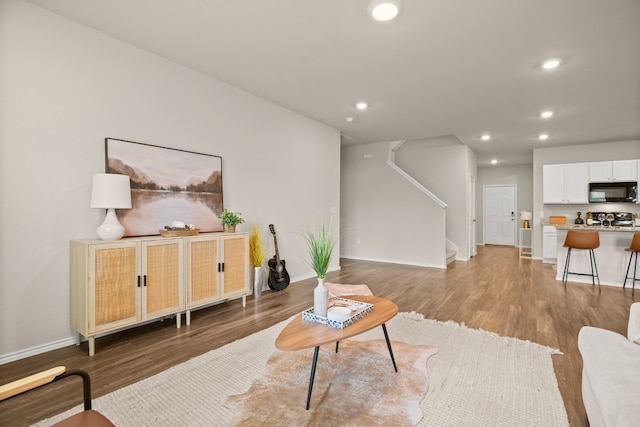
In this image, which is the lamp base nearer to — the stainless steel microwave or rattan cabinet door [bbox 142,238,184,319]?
rattan cabinet door [bbox 142,238,184,319]

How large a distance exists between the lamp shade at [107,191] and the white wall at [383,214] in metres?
5.40

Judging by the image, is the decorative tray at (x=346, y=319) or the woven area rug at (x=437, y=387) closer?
the woven area rug at (x=437, y=387)

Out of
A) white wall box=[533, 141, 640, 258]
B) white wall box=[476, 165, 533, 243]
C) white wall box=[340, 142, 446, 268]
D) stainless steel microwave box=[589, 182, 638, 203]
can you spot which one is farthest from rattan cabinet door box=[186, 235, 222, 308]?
white wall box=[476, 165, 533, 243]

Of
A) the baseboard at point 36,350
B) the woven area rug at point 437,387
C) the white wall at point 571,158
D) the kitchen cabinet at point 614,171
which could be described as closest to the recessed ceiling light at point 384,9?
the woven area rug at point 437,387

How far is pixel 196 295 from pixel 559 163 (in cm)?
807

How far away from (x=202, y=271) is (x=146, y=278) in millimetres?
581

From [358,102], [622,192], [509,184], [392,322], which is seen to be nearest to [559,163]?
[622,192]

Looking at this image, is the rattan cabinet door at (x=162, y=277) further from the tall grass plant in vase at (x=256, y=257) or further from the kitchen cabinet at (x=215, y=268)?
the tall grass plant in vase at (x=256, y=257)

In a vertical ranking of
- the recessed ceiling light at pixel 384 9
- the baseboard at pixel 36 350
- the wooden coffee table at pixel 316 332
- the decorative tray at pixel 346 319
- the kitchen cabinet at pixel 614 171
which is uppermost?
the recessed ceiling light at pixel 384 9

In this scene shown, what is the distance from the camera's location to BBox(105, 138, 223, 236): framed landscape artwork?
9.82 feet

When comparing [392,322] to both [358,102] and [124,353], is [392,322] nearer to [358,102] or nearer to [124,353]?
[124,353]

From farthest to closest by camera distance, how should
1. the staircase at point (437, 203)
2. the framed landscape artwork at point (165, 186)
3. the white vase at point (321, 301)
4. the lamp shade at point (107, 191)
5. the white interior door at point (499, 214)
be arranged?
the white interior door at point (499, 214), the staircase at point (437, 203), the framed landscape artwork at point (165, 186), the lamp shade at point (107, 191), the white vase at point (321, 301)

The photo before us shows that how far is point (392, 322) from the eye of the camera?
324 centimetres

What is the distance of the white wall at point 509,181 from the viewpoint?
31.5ft
